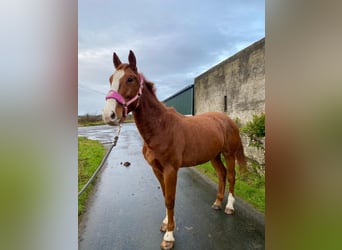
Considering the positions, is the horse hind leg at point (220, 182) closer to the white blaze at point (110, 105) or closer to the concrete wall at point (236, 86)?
the concrete wall at point (236, 86)

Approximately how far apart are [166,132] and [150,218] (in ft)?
2.74

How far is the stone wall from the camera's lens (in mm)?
2240

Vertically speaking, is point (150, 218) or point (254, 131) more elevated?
point (254, 131)

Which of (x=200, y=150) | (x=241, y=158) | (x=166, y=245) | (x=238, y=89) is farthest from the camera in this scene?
(x=238, y=89)

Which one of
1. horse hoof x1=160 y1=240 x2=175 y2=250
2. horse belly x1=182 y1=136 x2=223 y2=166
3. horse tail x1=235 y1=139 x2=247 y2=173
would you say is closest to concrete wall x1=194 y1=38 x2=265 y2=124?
horse tail x1=235 y1=139 x2=247 y2=173

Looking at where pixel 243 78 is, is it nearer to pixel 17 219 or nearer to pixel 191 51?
pixel 191 51

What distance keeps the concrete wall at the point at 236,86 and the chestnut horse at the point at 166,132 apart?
→ 1.35 ft

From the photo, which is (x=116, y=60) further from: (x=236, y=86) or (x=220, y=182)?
(x=236, y=86)

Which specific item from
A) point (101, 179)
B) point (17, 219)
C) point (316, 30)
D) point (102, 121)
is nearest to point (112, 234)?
point (102, 121)

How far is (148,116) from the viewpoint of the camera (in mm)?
1524

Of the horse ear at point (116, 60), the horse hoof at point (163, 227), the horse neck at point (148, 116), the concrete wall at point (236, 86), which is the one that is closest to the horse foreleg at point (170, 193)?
the horse hoof at point (163, 227)

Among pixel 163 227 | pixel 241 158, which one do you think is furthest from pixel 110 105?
pixel 241 158

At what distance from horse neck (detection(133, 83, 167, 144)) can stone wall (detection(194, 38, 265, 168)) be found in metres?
1.00

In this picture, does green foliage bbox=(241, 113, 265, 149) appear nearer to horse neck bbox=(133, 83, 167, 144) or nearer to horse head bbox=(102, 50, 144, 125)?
horse neck bbox=(133, 83, 167, 144)
